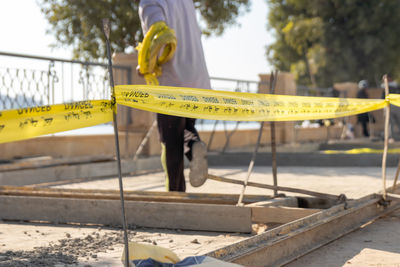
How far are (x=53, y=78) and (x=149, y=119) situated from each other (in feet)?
7.06

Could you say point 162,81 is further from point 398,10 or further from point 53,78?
point 398,10

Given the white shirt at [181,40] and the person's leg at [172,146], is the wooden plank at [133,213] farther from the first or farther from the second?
the white shirt at [181,40]

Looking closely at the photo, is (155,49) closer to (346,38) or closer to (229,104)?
(229,104)

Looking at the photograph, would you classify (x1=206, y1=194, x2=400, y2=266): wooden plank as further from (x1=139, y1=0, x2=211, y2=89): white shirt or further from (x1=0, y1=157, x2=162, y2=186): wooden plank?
(x1=0, y1=157, x2=162, y2=186): wooden plank

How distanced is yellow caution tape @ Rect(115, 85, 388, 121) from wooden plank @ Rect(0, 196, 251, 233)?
794 millimetres

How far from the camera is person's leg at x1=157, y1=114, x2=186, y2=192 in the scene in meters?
5.25

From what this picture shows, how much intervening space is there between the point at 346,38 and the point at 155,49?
3343 centimetres

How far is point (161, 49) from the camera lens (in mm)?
5297

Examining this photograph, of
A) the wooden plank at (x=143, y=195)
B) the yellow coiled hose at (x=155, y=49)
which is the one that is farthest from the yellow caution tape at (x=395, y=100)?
the yellow coiled hose at (x=155, y=49)

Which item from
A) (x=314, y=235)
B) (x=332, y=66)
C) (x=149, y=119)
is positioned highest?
(x=332, y=66)

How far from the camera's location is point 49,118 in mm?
2895

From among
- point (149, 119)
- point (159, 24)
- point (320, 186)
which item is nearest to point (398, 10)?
point (149, 119)

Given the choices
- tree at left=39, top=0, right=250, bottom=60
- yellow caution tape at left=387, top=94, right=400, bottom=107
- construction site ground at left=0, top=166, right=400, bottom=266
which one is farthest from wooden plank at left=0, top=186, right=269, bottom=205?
tree at left=39, top=0, right=250, bottom=60

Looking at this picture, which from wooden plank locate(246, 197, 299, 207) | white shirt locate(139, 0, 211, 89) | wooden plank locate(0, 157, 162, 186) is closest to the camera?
wooden plank locate(246, 197, 299, 207)
